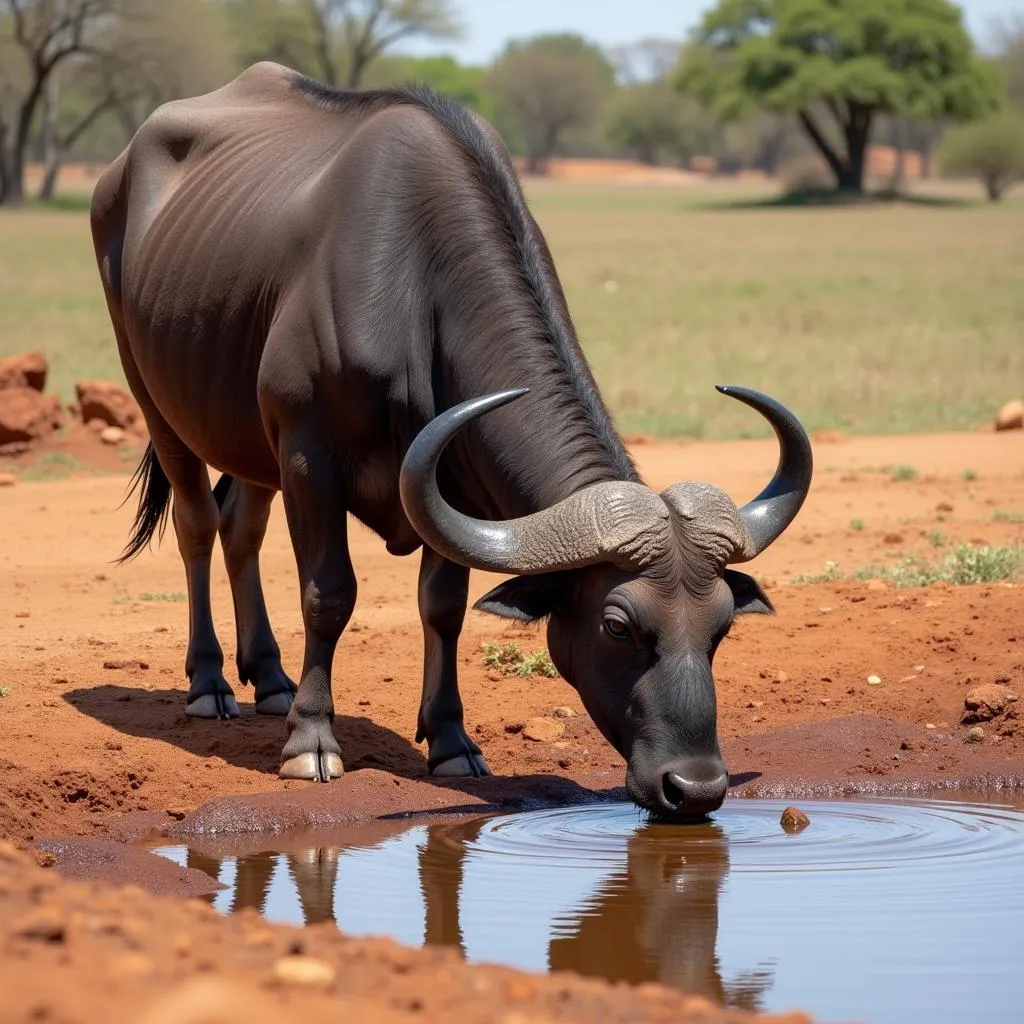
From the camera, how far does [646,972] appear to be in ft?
15.9

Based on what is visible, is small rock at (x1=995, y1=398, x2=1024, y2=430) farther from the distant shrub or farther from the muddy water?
the distant shrub

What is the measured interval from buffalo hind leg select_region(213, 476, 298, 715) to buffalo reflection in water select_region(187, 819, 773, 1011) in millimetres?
1925

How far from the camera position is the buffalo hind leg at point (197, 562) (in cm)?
800

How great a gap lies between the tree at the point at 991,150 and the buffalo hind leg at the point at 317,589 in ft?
215

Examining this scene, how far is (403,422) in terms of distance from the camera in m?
6.75

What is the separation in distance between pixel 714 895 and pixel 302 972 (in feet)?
8.07

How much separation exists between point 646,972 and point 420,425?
2.52 meters

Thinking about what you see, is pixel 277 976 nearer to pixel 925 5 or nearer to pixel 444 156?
pixel 444 156

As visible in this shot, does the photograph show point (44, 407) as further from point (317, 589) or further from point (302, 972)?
point (302, 972)

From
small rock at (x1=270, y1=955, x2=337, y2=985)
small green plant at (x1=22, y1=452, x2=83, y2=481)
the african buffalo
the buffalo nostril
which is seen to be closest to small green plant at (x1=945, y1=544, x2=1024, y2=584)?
the african buffalo

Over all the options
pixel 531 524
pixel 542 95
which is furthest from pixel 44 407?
pixel 542 95

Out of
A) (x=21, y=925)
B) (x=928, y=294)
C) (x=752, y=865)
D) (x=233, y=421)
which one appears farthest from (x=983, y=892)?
(x=928, y=294)

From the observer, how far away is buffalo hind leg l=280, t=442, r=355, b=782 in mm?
Answer: 6898

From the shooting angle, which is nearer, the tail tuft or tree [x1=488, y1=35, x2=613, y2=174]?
the tail tuft
